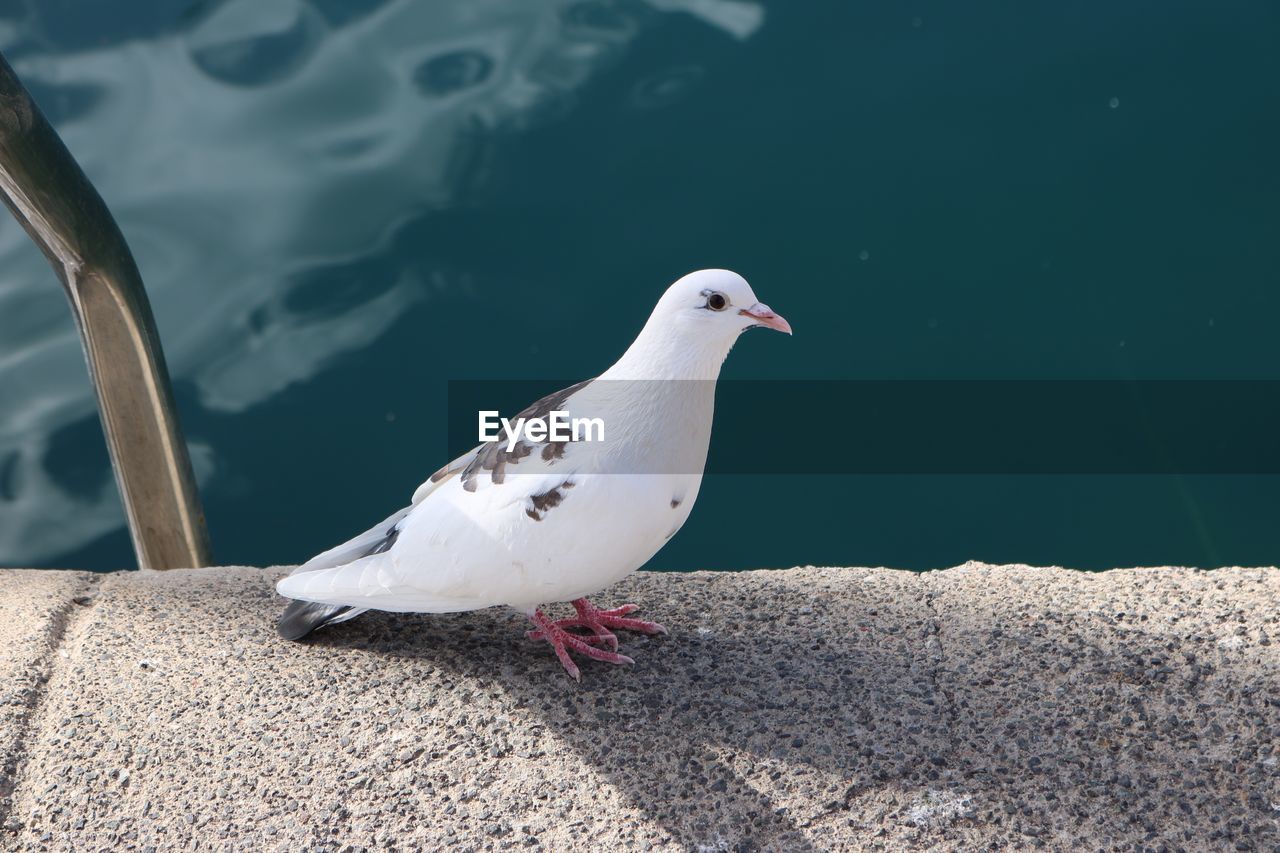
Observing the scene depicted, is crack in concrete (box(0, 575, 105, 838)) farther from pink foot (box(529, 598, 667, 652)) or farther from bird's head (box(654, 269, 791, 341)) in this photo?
bird's head (box(654, 269, 791, 341))

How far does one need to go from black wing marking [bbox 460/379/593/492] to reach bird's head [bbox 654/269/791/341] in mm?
204

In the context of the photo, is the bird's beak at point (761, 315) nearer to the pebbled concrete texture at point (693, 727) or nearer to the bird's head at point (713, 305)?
the bird's head at point (713, 305)

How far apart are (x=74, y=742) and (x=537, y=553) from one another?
733 millimetres

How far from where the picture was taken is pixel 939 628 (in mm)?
1803

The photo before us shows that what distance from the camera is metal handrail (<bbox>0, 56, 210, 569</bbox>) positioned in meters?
1.72

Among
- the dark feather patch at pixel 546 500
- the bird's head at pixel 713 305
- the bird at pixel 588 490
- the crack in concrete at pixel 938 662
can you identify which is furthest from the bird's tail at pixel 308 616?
the crack in concrete at pixel 938 662

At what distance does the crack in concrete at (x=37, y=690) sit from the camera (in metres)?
1.50

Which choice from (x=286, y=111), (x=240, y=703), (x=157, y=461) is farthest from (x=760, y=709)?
(x=286, y=111)

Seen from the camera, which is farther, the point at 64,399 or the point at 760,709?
the point at 64,399

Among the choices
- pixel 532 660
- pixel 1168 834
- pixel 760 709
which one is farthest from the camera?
pixel 532 660

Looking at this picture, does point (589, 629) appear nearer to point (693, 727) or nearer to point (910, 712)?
point (693, 727)

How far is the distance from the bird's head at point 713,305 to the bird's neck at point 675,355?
0.04 ft

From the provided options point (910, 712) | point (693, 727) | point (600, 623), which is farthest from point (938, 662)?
point (600, 623)

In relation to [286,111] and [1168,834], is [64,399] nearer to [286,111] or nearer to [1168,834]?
[286,111]
